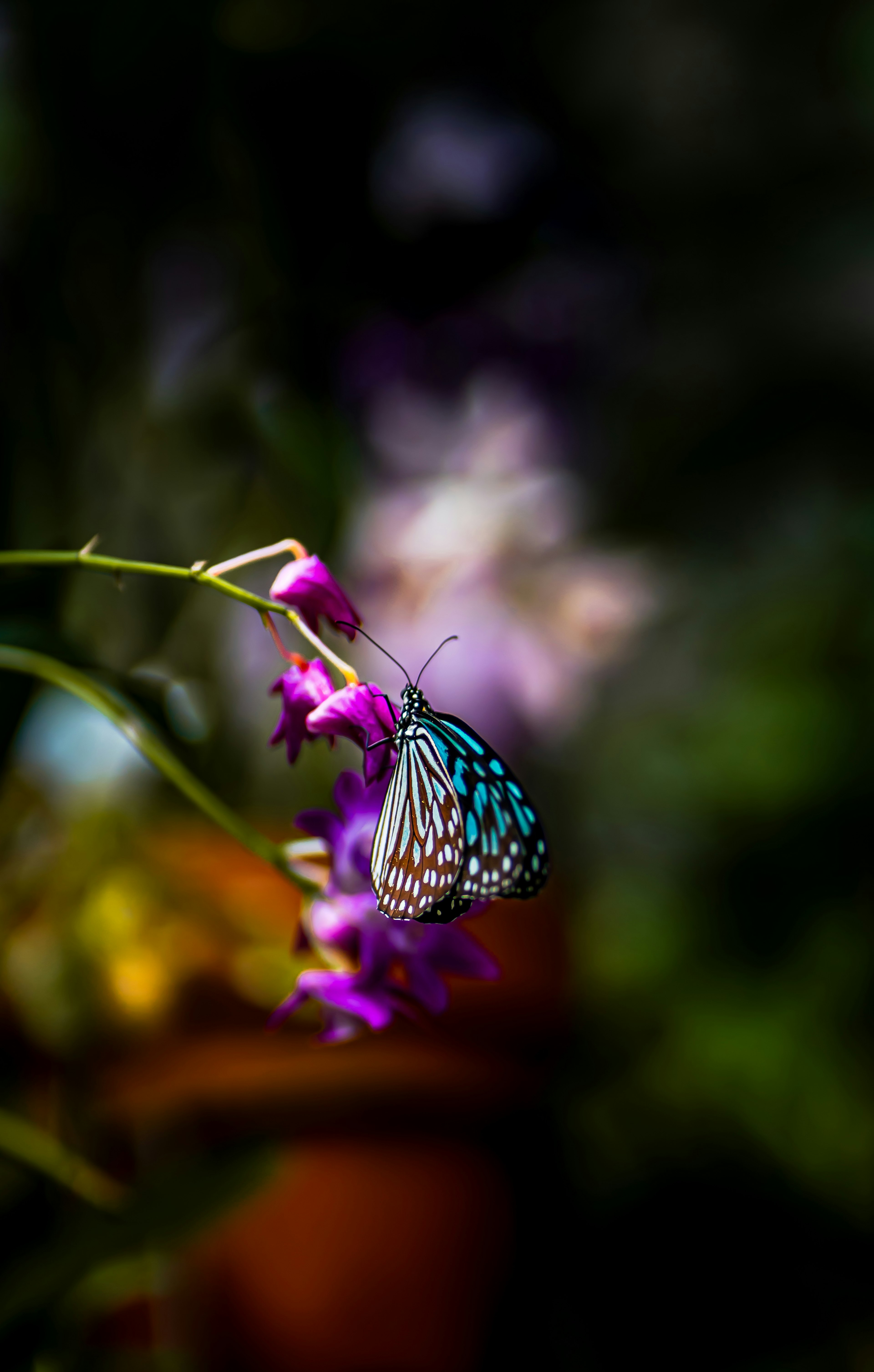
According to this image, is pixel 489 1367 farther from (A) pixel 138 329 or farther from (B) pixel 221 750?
(A) pixel 138 329

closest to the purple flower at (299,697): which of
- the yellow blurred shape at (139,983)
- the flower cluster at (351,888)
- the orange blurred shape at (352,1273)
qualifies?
the flower cluster at (351,888)

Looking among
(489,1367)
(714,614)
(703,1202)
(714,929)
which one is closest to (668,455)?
(714,614)

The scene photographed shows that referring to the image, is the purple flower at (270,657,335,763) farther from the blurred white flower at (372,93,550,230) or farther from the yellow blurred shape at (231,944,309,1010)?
the blurred white flower at (372,93,550,230)

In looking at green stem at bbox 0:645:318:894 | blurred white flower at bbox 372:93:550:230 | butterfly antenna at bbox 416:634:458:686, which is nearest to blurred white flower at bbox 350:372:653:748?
butterfly antenna at bbox 416:634:458:686

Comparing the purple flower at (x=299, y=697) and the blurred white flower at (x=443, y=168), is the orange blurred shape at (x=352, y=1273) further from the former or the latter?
the blurred white flower at (x=443, y=168)

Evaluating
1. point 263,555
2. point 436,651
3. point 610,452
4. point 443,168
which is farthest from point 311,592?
point 610,452
